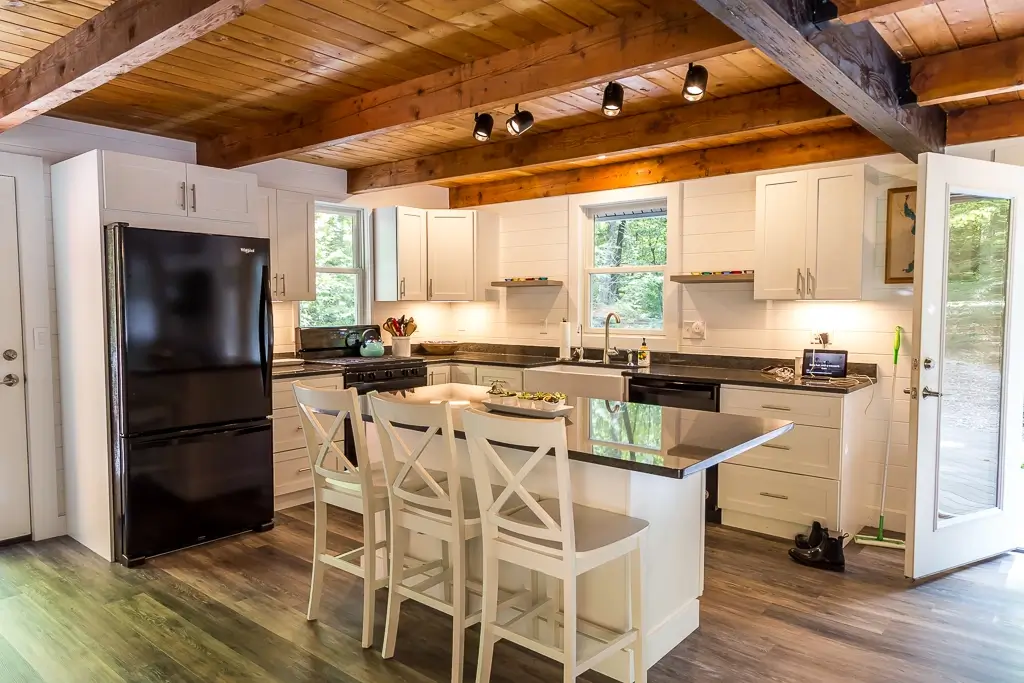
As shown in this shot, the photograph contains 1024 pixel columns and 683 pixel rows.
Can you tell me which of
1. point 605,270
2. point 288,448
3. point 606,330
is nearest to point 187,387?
point 288,448

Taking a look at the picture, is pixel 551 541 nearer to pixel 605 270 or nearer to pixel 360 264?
pixel 605 270

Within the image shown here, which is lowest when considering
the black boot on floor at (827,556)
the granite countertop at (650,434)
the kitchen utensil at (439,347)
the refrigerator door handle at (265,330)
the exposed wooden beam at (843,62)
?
the black boot on floor at (827,556)

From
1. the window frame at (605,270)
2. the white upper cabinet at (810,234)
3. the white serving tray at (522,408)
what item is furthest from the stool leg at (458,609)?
the window frame at (605,270)

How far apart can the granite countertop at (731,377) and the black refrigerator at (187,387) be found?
2426mm

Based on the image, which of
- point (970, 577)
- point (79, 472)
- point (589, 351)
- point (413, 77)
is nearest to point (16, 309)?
point (79, 472)

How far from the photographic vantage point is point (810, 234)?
4.09 meters

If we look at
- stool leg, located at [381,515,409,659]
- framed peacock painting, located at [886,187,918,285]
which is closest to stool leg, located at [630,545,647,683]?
stool leg, located at [381,515,409,659]

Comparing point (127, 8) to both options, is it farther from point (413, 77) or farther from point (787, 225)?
point (787, 225)

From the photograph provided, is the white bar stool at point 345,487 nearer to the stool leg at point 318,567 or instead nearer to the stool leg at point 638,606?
the stool leg at point 318,567

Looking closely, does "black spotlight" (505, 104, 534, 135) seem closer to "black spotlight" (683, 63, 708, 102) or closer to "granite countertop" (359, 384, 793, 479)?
"black spotlight" (683, 63, 708, 102)

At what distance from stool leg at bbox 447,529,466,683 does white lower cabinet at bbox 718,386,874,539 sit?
226 centimetres

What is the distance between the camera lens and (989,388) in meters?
3.58

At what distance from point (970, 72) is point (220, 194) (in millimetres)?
3899

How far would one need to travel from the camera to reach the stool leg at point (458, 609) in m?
2.35
